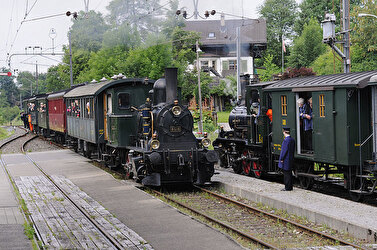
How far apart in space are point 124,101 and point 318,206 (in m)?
8.19

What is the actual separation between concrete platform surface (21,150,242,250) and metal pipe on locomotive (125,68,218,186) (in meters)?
0.81

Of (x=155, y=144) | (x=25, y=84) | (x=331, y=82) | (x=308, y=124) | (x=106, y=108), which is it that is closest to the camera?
(x=331, y=82)

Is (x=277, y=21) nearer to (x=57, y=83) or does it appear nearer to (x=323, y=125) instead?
(x=57, y=83)

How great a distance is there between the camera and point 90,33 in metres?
68.6

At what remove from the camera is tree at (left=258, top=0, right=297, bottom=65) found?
76500 millimetres

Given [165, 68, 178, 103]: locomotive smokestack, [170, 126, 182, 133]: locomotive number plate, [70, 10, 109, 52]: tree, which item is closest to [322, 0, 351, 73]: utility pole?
[165, 68, 178, 103]: locomotive smokestack

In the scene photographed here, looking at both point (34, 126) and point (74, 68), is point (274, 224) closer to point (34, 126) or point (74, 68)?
point (34, 126)

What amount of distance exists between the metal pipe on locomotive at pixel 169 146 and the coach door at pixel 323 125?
117 inches

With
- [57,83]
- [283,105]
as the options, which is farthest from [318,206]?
[57,83]

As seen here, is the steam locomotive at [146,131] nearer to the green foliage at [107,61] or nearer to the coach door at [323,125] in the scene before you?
the coach door at [323,125]

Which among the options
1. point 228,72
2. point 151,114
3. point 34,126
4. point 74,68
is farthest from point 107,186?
point 228,72

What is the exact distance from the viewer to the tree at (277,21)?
7650cm

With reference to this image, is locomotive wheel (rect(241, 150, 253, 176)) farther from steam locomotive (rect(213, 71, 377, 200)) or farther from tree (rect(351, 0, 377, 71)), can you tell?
tree (rect(351, 0, 377, 71))

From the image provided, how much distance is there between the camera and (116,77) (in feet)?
62.3
